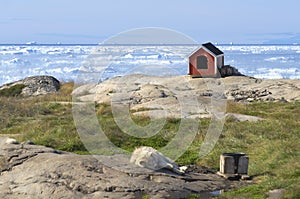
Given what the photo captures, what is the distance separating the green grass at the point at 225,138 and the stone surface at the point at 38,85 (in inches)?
612

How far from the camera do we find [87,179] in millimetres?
13820

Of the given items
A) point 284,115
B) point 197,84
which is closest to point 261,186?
point 284,115

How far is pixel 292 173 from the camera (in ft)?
49.5

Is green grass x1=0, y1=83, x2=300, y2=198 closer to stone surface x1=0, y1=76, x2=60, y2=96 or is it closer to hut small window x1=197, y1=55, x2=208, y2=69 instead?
stone surface x1=0, y1=76, x2=60, y2=96

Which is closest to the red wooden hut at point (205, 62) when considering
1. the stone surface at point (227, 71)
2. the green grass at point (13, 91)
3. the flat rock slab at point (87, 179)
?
the stone surface at point (227, 71)

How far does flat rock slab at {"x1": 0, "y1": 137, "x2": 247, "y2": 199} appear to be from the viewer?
13.4 meters

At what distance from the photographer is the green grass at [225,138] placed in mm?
15057

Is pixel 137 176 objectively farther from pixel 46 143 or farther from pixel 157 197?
pixel 46 143

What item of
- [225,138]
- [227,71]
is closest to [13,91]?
[227,71]

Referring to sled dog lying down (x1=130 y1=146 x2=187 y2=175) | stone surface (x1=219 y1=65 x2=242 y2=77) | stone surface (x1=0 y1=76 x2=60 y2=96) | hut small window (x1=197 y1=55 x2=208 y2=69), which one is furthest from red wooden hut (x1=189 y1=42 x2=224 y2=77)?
sled dog lying down (x1=130 y1=146 x2=187 y2=175)

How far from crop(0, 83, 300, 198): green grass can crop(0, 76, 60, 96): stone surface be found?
1553 centimetres

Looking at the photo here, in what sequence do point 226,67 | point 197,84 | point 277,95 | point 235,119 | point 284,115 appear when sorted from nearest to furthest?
→ point 235,119
point 284,115
point 277,95
point 197,84
point 226,67

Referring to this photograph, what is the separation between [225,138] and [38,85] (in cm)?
2875

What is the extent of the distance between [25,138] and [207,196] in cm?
984
